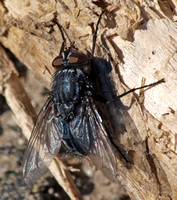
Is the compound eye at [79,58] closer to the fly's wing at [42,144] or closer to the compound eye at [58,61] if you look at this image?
the compound eye at [58,61]

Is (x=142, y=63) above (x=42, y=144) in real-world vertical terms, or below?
above

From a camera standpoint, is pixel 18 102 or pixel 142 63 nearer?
pixel 142 63

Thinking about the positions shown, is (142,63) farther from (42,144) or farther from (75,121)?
(42,144)

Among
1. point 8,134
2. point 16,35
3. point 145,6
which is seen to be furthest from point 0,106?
point 145,6

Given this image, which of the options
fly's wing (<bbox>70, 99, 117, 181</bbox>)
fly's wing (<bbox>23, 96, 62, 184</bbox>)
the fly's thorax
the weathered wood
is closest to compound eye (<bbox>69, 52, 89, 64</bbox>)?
the fly's thorax

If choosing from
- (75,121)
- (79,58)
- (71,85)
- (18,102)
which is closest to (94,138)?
(75,121)

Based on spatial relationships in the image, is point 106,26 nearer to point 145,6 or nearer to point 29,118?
point 145,6

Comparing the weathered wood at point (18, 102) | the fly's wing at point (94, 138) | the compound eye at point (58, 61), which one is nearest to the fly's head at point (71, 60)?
the compound eye at point (58, 61)
